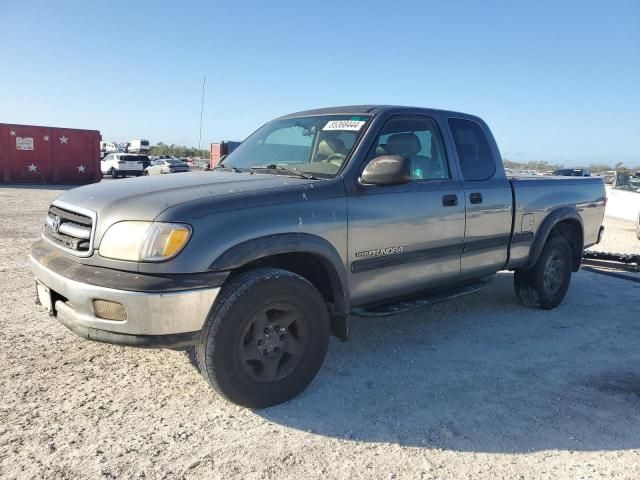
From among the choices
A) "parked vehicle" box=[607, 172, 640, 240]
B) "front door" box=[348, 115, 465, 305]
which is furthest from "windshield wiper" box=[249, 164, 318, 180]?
"parked vehicle" box=[607, 172, 640, 240]

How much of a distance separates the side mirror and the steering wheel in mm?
252

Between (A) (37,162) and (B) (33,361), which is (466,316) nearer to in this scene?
(B) (33,361)

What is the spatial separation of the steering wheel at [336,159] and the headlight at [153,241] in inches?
52.3

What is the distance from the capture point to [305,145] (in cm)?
422

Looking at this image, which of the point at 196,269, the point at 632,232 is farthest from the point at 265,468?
the point at 632,232

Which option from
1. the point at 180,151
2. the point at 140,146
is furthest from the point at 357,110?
the point at 180,151

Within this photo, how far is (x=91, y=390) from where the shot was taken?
11.2 feet

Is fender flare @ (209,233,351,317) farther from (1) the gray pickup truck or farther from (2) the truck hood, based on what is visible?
(2) the truck hood

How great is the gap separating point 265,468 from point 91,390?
1441mm

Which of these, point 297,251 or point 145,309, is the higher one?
point 297,251

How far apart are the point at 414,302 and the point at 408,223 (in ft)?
2.12

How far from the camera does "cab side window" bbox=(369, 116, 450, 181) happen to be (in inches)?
159

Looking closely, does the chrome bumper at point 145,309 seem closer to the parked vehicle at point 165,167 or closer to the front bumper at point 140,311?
the front bumper at point 140,311

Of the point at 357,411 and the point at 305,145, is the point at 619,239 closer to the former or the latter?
the point at 305,145
